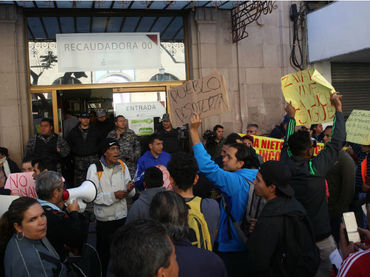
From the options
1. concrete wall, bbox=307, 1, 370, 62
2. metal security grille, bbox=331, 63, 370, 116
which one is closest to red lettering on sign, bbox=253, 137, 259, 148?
concrete wall, bbox=307, 1, 370, 62

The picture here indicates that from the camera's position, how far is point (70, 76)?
8391mm

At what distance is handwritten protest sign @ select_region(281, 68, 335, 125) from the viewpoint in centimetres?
418

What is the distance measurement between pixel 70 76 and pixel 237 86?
3913 mm

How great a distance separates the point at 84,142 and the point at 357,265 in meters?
6.02

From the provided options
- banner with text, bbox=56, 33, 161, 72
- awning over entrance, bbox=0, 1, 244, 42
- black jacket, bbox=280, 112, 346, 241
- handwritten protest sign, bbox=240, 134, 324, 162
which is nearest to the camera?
black jacket, bbox=280, 112, 346, 241

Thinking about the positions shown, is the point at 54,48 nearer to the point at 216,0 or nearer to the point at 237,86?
the point at 216,0

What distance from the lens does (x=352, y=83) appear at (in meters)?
10.2

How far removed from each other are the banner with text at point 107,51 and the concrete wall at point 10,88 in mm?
930

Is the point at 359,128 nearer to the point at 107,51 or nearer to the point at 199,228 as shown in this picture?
the point at 199,228

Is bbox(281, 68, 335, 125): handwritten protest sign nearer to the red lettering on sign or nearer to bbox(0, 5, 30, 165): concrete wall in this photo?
the red lettering on sign

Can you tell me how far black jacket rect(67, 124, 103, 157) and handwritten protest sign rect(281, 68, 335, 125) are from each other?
13.5 ft

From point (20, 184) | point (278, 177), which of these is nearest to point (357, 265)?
point (278, 177)

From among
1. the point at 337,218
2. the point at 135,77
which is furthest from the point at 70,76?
the point at 337,218

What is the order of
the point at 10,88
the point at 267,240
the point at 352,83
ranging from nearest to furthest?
1. the point at 267,240
2. the point at 10,88
3. the point at 352,83
